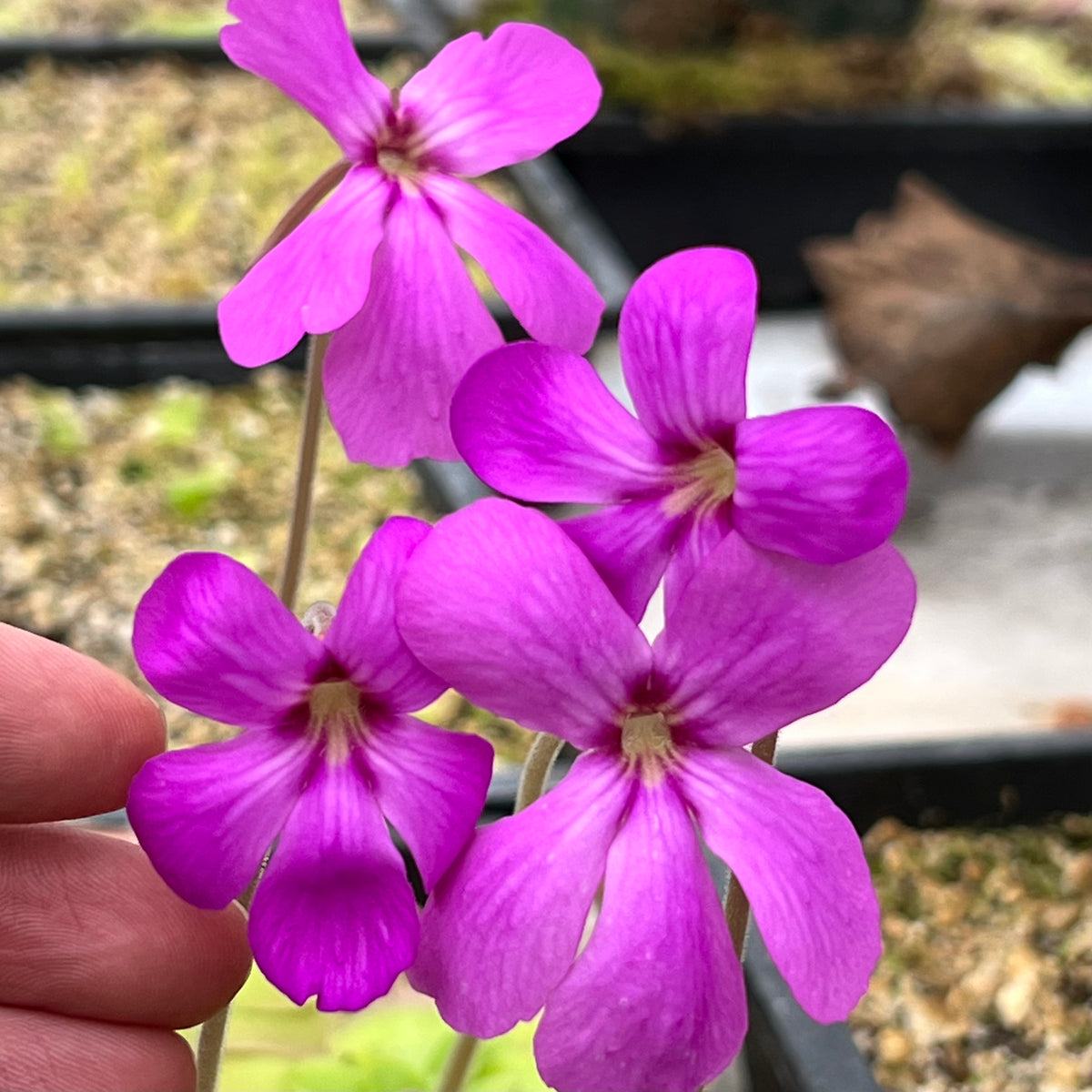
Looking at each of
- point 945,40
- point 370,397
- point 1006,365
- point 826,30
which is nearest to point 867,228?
point 1006,365

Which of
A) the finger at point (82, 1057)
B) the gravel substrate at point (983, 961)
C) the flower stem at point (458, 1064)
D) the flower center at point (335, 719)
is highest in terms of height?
the flower center at point (335, 719)

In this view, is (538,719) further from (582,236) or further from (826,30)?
(826,30)

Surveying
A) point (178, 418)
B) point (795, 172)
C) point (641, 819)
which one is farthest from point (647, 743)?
point (795, 172)

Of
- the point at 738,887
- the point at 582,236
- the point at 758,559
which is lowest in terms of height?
the point at 582,236

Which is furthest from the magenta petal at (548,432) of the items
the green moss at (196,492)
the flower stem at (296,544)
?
the green moss at (196,492)

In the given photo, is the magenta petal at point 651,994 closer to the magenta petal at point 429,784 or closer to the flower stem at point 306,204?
the magenta petal at point 429,784

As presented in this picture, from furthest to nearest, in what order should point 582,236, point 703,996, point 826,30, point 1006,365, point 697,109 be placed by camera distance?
point 826,30 < point 697,109 < point 582,236 < point 1006,365 < point 703,996

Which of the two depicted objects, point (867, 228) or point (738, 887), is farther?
point (867, 228)
